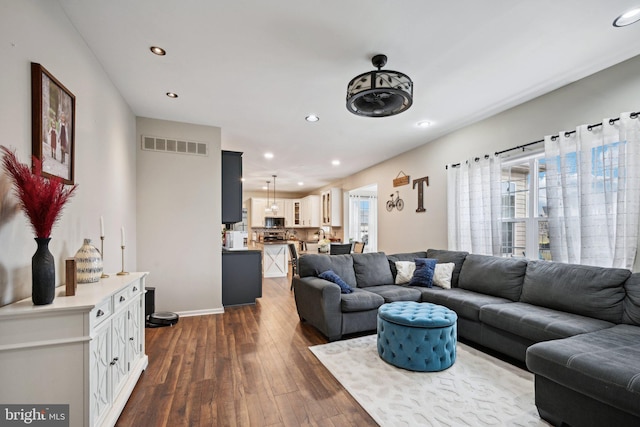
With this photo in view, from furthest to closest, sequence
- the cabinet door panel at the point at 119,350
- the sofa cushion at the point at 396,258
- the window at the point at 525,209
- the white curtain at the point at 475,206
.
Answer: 1. the sofa cushion at the point at 396,258
2. the white curtain at the point at 475,206
3. the window at the point at 525,209
4. the cabinet door panel at the point at 119,350

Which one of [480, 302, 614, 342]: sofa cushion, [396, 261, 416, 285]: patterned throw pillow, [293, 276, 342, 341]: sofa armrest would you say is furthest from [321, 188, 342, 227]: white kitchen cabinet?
[480, 302, 614, 342]: sofa cushion

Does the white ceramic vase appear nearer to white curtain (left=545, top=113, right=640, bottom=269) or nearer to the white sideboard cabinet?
the white sideboard cabinet

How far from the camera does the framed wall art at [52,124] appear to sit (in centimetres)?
172

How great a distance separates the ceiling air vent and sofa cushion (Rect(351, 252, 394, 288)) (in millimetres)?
2724

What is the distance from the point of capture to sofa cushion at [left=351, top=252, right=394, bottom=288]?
404 centimetres

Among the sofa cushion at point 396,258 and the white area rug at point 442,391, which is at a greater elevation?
the sofa cushion at point 396,258

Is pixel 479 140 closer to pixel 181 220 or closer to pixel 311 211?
pixel 181 220

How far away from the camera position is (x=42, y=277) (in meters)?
1.48

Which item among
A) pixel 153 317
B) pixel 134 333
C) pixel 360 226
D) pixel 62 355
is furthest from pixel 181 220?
pixel 360 226

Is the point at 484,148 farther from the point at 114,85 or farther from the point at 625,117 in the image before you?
the point at 114,85

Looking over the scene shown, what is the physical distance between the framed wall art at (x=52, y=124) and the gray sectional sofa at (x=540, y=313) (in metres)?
2.49

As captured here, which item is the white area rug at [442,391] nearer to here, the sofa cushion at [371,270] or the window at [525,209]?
the sofa cushion at [371,270]

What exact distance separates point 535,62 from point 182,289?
484 cm

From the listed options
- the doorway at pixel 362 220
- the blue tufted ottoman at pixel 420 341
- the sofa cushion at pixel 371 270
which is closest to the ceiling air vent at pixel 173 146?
the sofa cushion at pixel 371 270
